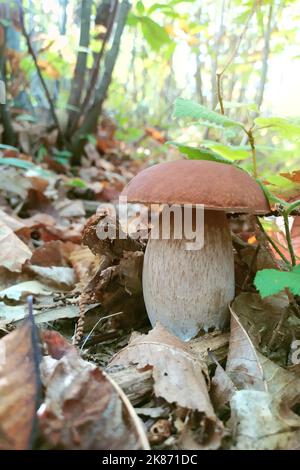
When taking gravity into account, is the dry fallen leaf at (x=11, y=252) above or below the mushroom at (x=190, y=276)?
below

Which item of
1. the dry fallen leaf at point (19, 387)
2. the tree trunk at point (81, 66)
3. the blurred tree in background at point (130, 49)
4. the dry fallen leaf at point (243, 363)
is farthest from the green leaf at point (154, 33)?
the dry fallen leaf at point (19, 387)

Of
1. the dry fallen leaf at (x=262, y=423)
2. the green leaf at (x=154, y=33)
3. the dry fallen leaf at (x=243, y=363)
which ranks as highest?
the green leaf at (x=154, y=33)

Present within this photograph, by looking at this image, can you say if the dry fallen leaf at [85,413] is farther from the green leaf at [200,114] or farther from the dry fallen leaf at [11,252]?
the dry fallen leaf at [11,252]

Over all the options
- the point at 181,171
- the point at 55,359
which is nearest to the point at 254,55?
the point at 181,171

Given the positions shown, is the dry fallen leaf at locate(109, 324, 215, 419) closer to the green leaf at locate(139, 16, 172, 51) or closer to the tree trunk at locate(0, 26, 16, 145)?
the green leaf at locate(139, 16, 172, 51)

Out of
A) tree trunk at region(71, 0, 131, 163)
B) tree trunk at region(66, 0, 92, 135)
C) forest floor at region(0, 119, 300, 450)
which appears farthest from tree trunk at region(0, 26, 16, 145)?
forest floor at region(0, 119, 300, 450)

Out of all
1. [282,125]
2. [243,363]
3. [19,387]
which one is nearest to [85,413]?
[19,387]

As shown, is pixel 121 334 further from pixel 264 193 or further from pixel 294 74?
pixel 294 74

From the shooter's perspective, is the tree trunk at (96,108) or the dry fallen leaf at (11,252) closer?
the dry fallen leaf at (11,252)
